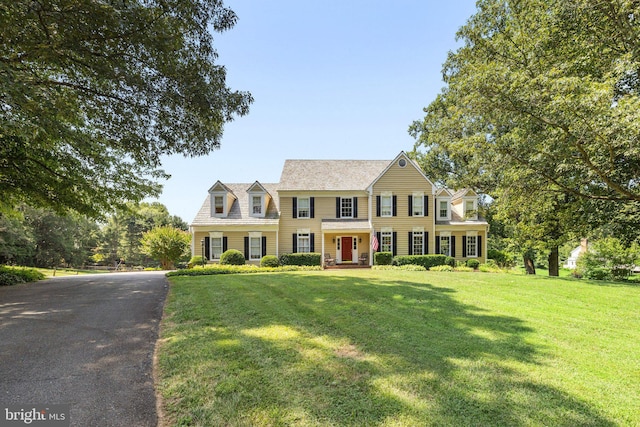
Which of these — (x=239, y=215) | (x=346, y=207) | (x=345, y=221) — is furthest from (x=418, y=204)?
(x=239, y=215)

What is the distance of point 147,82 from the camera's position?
8.25m

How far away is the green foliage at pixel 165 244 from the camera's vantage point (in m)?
20.8

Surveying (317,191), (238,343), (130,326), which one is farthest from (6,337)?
(317,191)

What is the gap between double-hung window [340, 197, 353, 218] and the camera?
71.4 ft

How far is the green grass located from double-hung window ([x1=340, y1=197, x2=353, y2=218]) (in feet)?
46.7

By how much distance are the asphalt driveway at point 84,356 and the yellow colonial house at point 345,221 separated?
12729 mm

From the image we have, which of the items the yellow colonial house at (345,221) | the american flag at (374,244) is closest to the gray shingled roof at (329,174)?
A: the yellow colonial house at (345,221)

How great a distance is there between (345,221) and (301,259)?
4084 mm

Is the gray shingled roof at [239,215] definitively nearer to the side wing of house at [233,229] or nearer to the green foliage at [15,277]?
the side wing of house at [233,229]

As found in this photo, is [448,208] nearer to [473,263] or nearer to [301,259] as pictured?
[473,263]

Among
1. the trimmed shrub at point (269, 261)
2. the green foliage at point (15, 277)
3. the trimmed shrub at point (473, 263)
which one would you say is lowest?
the trimmed shrub at point (473, 263)

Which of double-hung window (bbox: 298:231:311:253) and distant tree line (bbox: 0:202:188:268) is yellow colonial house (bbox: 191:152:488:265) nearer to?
double-hung window (bbox: 298:231:311:253)

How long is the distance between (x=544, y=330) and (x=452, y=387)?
131 inches

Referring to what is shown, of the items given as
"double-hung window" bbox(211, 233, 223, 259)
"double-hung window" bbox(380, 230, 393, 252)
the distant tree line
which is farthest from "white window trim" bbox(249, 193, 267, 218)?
the distant tree line
